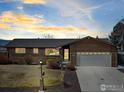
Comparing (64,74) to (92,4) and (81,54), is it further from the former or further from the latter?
(92,4)

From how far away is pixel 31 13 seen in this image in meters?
7.87

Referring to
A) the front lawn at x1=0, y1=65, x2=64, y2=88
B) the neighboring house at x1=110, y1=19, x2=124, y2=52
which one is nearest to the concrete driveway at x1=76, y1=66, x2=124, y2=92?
the front lawn at x1=0, y1=65, x2=64, y2=88

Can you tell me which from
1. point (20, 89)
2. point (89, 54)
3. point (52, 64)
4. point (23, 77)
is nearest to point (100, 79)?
point (89, 54)

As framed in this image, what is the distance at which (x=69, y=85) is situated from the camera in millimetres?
8633

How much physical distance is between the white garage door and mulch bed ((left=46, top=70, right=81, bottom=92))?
0.49 metres

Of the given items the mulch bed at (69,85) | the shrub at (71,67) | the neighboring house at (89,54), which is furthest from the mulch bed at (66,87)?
the neighboring house at (89,54)

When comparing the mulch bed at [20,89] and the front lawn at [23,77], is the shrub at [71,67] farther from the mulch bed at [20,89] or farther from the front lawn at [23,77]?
the mulch bed at [20,89]

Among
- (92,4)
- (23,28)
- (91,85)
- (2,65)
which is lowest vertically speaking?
(91,85)

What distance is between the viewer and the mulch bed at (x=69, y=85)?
815 centimetres

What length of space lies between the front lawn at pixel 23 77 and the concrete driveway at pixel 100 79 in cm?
82

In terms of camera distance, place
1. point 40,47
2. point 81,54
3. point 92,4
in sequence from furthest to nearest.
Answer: point 40,47 → point 81,54 → point 92,4

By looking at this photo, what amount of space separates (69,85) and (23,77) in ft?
5.17

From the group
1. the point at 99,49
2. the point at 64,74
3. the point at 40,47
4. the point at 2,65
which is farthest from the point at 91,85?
the point at 40,47

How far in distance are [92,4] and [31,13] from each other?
172 centimetres
